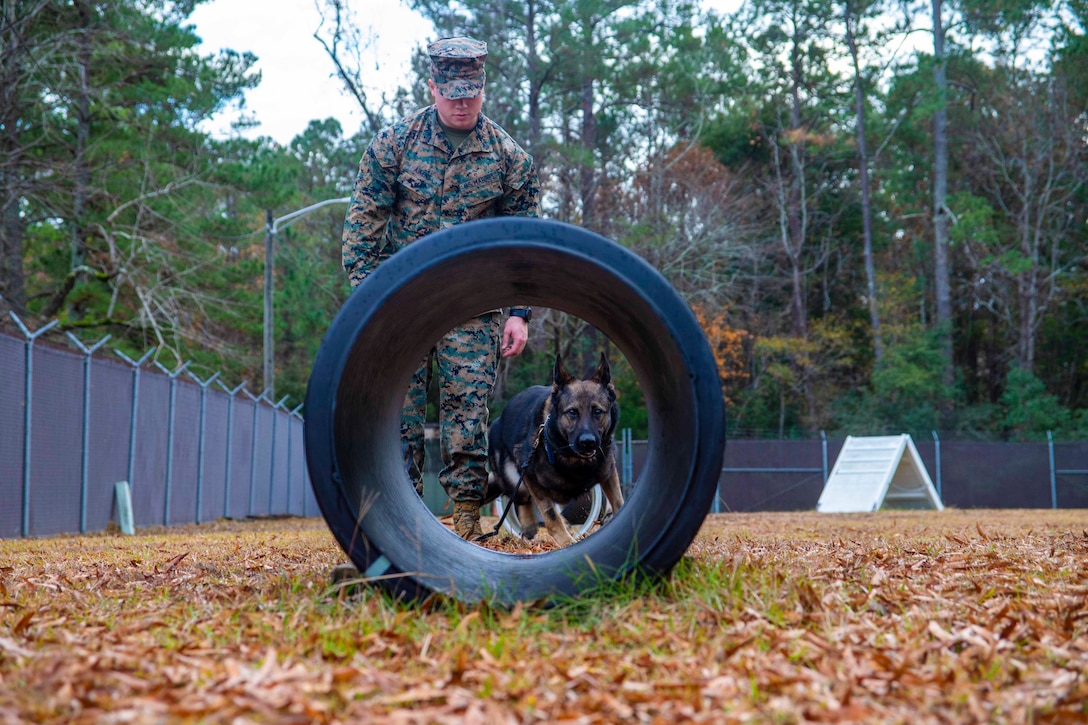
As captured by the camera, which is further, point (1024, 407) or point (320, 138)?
point (320, 138)

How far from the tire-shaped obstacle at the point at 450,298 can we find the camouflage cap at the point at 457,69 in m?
1.79

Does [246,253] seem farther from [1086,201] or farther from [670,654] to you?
[670,654]

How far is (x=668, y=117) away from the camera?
2964cm

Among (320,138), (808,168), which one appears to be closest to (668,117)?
(808,168)

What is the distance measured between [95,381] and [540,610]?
1043 centimetres

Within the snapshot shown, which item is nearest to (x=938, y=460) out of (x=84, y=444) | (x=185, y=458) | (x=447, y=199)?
(x=185, y=458)

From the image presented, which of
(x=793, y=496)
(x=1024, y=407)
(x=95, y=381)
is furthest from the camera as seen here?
(x=1024, y=407)

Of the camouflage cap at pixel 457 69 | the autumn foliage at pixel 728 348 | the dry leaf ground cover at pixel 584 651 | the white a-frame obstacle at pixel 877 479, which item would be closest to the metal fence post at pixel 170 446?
the camouflage cap at pixel 457 69

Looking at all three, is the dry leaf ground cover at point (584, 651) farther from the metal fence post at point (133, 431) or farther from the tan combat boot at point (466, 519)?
the metal fence post at point (133, 431)

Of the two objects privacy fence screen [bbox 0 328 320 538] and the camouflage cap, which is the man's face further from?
privacy fence screen [bbox 0 328 320 538]

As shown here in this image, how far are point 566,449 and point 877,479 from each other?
1479cm

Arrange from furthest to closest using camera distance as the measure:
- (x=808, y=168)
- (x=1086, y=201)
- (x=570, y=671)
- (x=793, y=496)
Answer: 1. (x=808, y=168)
2. (x=1086, y=201)
3. (x=793, y=496)
4. (x=570, y=671)

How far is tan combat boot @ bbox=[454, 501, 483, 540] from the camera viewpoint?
571 cm

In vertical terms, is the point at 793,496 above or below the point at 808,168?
below
